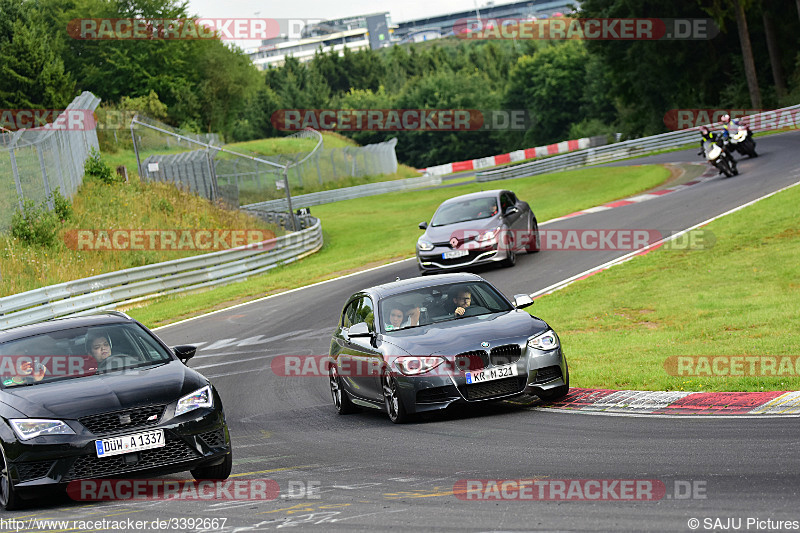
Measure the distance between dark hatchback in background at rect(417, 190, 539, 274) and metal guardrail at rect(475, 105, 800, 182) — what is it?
106 ft

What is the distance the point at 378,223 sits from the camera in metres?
46.6

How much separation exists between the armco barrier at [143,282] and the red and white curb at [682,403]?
14966mm

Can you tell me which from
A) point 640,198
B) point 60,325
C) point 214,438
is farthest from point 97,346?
point 640,198

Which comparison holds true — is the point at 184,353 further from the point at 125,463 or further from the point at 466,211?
the point at 466,211

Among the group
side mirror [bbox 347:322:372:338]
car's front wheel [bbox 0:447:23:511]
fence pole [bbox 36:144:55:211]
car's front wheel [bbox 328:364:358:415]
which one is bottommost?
car's front wheel [bbox 328:364:358:415]

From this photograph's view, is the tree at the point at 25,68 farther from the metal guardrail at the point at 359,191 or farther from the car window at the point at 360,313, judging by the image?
the car window at the point at 360,313

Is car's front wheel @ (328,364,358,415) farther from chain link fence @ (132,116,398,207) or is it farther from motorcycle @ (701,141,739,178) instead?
chain link fence @ (132,116,398,207)

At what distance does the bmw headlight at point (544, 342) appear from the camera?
10.3m

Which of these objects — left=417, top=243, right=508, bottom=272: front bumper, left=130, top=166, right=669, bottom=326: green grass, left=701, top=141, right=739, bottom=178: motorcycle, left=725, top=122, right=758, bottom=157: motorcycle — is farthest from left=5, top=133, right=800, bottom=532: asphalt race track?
left=725, top=122, right=758, bottom=157: motorcycle

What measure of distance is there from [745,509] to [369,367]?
5.69 meters

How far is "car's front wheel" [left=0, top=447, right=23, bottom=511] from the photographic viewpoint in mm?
7762

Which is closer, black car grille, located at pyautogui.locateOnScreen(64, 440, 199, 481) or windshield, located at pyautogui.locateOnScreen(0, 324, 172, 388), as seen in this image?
black car grille, located at pyautogui.locateOnScreen(64, 440, 199, 481)

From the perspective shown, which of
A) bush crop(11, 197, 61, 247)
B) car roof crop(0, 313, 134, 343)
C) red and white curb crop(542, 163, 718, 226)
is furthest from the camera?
red and white curb crop(542, 163, 718, 226)

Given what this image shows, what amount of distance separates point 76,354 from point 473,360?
372cm
